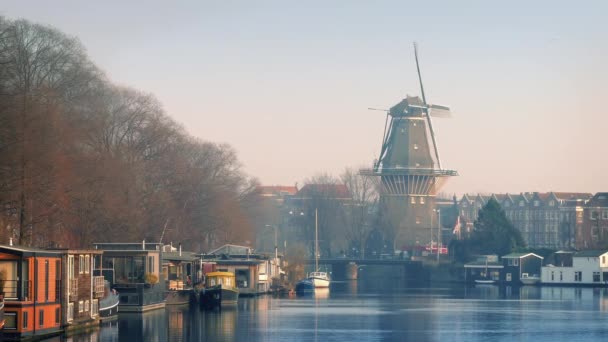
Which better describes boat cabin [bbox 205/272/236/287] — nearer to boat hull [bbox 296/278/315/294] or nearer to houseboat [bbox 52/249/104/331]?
houseboat [bbox 52/249/104/331]

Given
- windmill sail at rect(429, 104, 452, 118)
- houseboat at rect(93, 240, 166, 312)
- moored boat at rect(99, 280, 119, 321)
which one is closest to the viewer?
moored boat at rect(99, 280, 119, 321)

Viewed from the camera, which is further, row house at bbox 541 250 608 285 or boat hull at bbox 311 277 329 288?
row house at bbox 541 250 608 285

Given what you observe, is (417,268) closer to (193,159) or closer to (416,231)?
(416,231)

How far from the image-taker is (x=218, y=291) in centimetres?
8044

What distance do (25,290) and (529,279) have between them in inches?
3921

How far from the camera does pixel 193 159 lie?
130 m

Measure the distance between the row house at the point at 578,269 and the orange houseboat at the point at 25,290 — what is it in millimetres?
93680

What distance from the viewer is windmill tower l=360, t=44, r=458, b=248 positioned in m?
175

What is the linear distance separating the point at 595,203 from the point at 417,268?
122 ft

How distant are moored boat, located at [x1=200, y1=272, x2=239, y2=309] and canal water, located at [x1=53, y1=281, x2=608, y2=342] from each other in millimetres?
1175

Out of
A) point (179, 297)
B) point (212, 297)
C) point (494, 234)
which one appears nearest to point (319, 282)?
point (494, 234)

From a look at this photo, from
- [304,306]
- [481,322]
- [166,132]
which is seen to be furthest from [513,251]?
[481,322]

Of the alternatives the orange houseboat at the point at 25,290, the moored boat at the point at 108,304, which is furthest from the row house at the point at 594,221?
the orange houseboat at the point at 25,290

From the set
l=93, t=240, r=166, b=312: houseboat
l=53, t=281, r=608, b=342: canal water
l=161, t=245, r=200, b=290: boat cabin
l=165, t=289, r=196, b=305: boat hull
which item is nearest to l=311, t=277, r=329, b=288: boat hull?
l=53, t=281, r=608, b=342: canal water
